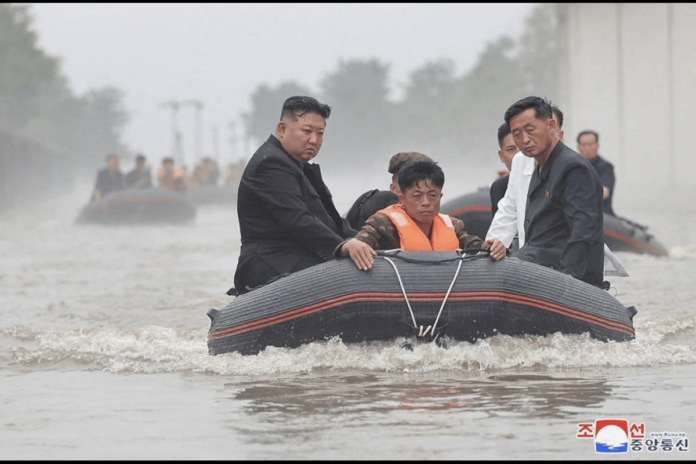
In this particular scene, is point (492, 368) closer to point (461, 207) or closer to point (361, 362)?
point (361, 362)

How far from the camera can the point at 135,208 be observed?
26.8 metres

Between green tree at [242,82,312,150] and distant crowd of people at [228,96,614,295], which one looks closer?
distant crowd of people at [228,96,614,295]

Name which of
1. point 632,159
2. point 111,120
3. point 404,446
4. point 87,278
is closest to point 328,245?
point 404,446

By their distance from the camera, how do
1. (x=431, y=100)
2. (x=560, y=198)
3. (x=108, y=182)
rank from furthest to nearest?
(x=431, y=100) → (x=108, y=182) → (x=560, y=198)

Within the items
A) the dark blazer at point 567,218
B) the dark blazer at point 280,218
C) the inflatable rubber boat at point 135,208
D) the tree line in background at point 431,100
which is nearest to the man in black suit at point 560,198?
the dark blazer at point 567,218

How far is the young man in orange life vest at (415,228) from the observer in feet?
23.0

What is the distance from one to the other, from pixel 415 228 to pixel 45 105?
8750cm

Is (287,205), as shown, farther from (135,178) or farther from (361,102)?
(361,102)

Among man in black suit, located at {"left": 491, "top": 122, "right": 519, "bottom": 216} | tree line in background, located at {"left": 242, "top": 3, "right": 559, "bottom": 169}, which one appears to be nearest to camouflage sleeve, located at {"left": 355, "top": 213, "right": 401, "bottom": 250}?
man in black suit, located at {"left": 491, "top": 122, "right": 519, "bottom": 216}

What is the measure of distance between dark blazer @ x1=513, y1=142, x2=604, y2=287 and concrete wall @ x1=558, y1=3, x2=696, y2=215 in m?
21.8

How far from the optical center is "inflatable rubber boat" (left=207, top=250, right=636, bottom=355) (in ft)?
22.7

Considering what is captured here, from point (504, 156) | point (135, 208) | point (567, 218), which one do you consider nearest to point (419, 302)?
point (567, 218)

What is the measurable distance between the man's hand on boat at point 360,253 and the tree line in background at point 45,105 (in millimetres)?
37221

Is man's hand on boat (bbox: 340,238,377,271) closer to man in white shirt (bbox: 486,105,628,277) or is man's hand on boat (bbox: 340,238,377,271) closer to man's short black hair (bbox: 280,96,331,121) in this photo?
man's short black hair (bbox: 280,96,331,121)
